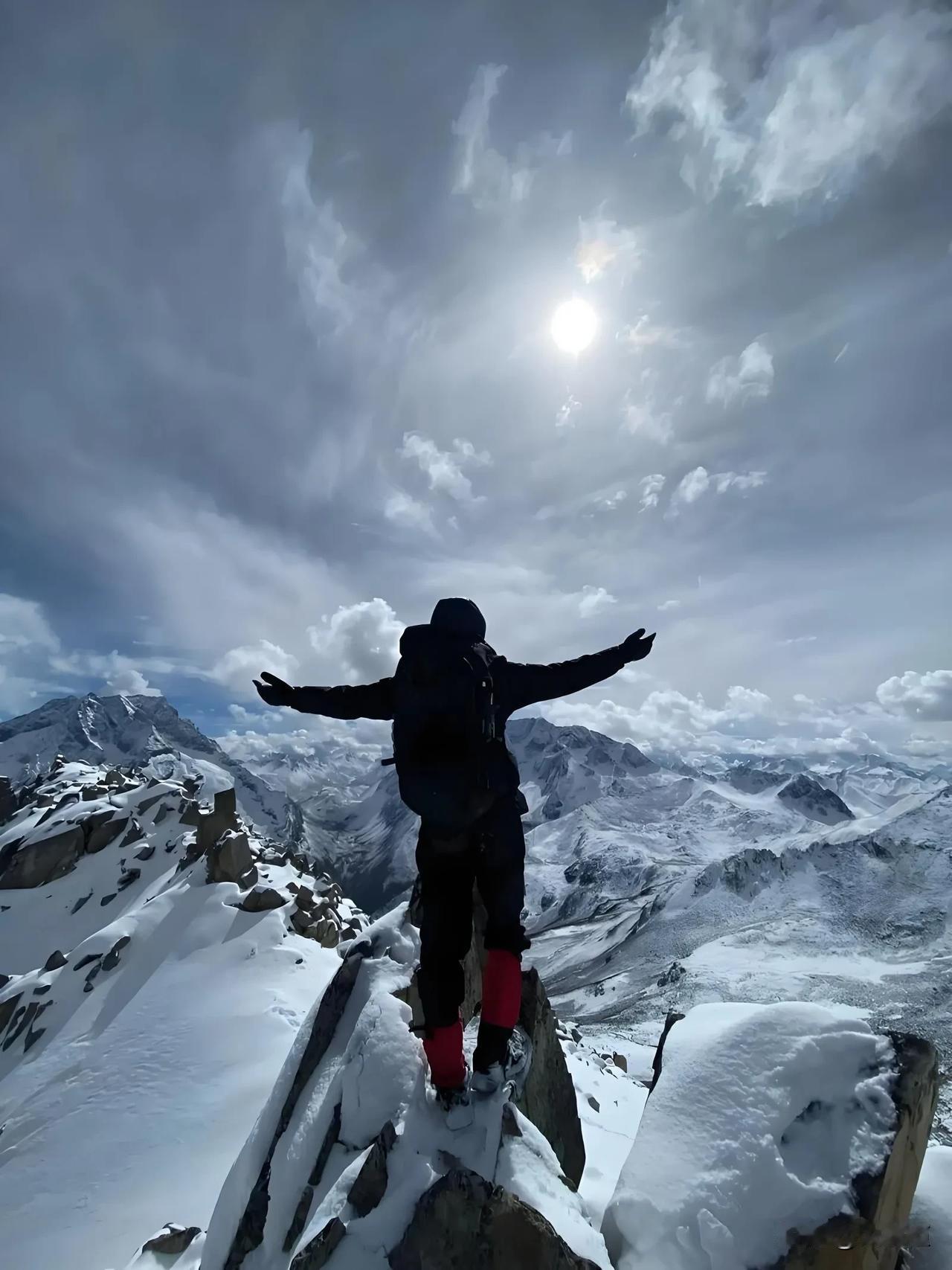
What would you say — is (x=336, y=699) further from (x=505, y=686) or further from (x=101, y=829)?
(x=101, y=829)

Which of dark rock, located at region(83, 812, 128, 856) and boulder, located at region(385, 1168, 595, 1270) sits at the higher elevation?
boulder, located at region(385, 1168, 595, 1270)

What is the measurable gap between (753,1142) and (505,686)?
4887 mm

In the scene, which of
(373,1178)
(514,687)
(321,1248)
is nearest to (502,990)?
(373,1178)

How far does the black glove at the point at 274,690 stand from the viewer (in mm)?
6766

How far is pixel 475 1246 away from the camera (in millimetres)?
4250

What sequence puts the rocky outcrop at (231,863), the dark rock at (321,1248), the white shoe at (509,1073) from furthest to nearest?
the rocky outcrop at (231,863), the white shoe at (509,1073), the dark rock at (321,1248)

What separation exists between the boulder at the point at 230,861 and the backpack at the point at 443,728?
121 ft

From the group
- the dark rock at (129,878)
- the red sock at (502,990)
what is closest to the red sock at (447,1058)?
the red sock at (502,990)

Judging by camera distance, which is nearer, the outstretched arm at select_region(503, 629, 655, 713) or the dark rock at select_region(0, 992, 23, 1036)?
the outstretched arm at select_region(503, 629, 655, 713)

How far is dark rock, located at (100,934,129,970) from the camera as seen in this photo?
30.1m

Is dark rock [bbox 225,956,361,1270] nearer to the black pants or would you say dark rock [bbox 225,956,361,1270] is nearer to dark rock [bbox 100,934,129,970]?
the black pants

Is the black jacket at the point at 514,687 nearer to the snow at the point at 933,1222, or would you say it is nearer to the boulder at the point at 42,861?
the snow at the point at 933,1222

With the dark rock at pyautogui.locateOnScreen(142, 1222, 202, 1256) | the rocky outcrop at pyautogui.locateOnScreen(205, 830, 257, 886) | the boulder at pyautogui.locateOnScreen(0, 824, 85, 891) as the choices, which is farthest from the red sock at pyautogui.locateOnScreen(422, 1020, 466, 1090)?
the boulder at pyautogui.locateOnScreen(0, 824, 85, 891)

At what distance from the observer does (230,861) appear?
36.8 m
